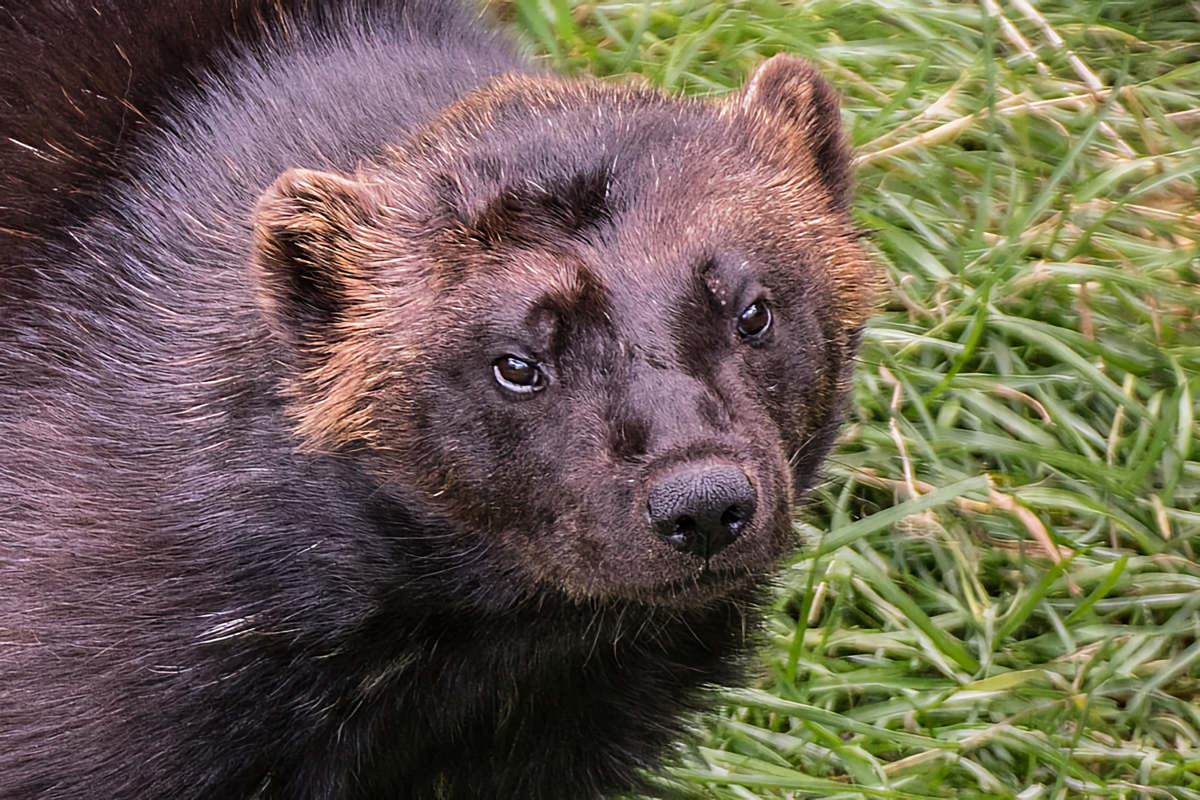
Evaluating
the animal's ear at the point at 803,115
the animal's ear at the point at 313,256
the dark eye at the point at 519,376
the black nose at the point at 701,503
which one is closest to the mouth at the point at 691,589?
the black nose at the point at 701,503

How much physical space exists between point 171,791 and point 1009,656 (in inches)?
105

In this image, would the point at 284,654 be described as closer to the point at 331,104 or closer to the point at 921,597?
the point at 331,104

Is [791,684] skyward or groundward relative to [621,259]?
groundward

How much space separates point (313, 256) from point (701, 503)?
1.12 meters

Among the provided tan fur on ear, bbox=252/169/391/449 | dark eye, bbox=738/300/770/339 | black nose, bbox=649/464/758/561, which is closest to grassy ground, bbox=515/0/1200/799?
dark eye, bbox=738/300/770/339

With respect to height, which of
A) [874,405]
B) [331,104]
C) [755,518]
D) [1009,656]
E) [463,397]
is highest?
[331,104]

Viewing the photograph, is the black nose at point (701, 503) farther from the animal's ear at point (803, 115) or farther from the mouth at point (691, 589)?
the animal's ear at point (803, 115)

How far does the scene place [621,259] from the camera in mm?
3172

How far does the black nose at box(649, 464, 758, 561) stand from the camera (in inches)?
113

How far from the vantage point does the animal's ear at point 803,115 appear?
3768 mm

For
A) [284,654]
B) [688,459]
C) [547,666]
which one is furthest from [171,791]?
[688,459]

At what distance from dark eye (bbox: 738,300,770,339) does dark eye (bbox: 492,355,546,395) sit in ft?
1.51

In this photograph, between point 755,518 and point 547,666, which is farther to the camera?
point 547,666

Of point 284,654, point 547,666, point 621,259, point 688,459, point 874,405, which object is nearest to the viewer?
point 688,459
